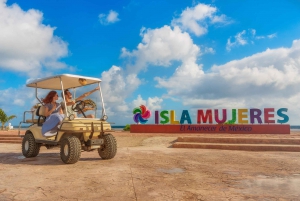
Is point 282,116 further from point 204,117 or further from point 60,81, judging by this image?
point 60,81

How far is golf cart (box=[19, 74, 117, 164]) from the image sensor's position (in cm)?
670

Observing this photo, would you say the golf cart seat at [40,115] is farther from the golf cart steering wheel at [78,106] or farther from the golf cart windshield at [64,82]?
the golf cart steering wheel at [78,106]

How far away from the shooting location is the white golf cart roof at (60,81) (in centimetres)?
730

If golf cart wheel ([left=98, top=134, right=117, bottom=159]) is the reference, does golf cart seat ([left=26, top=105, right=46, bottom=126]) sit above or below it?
above

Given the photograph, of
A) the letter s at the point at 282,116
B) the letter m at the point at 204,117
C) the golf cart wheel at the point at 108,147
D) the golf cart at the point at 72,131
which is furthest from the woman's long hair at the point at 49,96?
the letter s at the point at 282,116

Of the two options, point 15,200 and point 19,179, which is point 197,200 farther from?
point 19,179

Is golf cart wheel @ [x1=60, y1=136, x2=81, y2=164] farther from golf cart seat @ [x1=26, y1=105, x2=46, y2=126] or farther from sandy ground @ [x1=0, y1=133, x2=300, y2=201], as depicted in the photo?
golf cart seat @ [x1=26, y1=105, x2=46, y2=126]

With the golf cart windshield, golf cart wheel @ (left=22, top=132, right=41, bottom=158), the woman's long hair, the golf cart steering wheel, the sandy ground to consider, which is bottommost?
the sandy ground

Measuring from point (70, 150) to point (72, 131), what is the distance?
50cm

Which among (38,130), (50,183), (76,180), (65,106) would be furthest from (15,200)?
(38,130)

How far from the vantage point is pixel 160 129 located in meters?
21.7

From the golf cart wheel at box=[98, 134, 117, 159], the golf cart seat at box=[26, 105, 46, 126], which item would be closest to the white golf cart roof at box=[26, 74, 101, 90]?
the golf cart seat at box=[26, 105, 46, 126]

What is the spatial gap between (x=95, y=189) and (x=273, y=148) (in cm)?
876

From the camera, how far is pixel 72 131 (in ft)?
22.0
